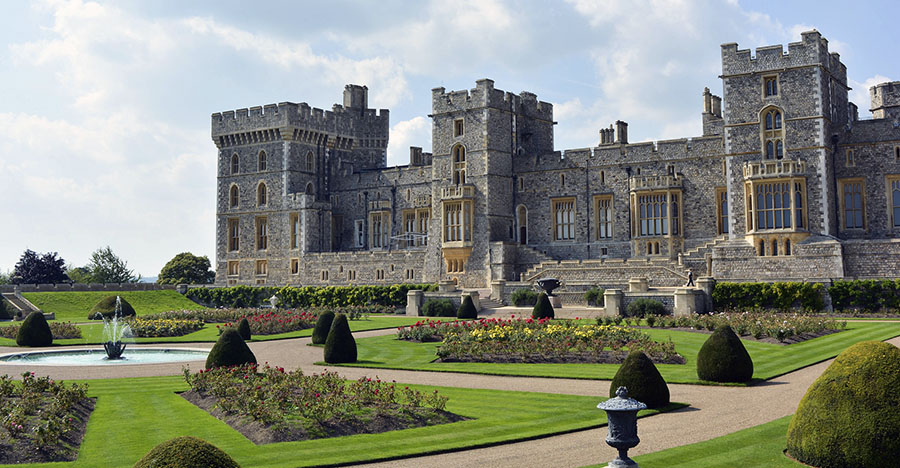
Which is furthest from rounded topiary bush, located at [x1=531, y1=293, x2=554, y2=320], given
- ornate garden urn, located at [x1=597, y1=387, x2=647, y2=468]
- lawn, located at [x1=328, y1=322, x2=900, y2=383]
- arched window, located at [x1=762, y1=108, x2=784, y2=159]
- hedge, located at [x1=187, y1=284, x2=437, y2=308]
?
ornate garden urn, located at [x1=597, y1=387, x2=647, y2=468]

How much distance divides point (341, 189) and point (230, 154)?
987 cm

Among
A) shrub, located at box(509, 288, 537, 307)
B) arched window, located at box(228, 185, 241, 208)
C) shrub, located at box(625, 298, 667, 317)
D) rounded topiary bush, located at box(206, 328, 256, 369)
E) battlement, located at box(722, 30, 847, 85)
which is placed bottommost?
rounded topiary bush, located at box(206, 328, 256, 369)

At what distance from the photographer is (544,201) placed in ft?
179

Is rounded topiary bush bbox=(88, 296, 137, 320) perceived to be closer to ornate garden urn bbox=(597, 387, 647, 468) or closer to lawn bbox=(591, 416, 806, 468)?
lawn bbox=(591, 416, 806, 468)

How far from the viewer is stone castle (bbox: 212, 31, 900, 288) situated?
1677 inches

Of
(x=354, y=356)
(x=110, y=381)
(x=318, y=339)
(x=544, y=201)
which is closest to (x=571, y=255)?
(x=544, y=201)

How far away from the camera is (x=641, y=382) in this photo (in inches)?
640

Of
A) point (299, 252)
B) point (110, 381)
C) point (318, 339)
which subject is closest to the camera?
point (110, 381)

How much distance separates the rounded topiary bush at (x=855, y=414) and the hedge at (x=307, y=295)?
39612mm

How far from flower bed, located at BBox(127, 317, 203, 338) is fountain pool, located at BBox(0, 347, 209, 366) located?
513cm

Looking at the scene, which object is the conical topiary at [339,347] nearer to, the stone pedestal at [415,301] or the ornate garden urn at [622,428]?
the ornate garden urn at [622,428]

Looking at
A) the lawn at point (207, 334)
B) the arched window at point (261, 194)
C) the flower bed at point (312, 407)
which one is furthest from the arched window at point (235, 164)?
the flower bed at point (312, 407)

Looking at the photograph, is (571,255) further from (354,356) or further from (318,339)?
(354,356)

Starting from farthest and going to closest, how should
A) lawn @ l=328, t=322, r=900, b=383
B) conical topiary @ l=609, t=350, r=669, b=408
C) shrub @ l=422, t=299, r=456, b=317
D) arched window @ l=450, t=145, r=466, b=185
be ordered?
arched window @ l=450, t=145, r=466, b=185 → shrub @ l=422, t=299, r=456, b=317 → lawn @ l=328, t=322, r=900, b=383 → conical topiary @ l=609, t=350, r=669, b=408
